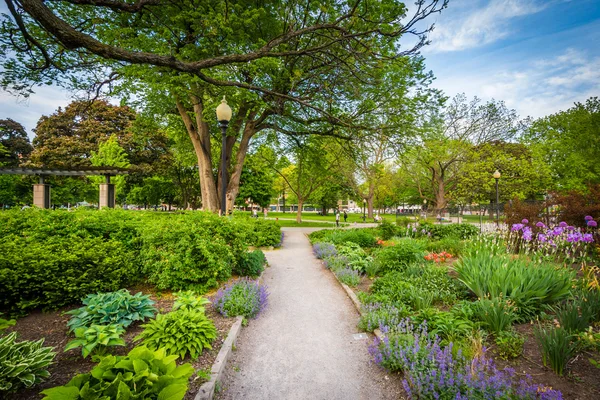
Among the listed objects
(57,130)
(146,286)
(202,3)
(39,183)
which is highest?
(57,130)

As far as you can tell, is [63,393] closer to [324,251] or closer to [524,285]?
[524,285]

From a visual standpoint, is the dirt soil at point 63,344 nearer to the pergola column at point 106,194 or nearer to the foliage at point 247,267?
the foliage at point 247,267

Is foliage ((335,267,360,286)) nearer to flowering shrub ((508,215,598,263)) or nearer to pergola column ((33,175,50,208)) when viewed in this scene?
flowering shrub ((508,215,598,263))

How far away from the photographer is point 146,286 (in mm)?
5750

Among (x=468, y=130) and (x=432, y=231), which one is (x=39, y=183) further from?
(x=468, y=130)

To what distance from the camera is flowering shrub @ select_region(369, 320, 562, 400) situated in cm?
232

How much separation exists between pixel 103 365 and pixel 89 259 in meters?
3.26

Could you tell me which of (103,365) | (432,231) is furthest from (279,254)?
(103,365)

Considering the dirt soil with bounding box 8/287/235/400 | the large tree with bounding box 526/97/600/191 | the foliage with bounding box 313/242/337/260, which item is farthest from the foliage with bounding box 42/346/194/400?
→ the large tree with bounding box 526/97/600/191

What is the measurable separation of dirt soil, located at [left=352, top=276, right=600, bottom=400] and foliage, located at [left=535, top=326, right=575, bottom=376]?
8 centimetres

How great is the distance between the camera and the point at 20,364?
2.29 meters

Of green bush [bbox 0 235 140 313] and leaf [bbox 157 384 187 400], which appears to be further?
green bush [bbox 0 235 140 313]

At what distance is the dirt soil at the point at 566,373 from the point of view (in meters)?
2.56

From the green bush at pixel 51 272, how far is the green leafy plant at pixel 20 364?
6.14 ft
